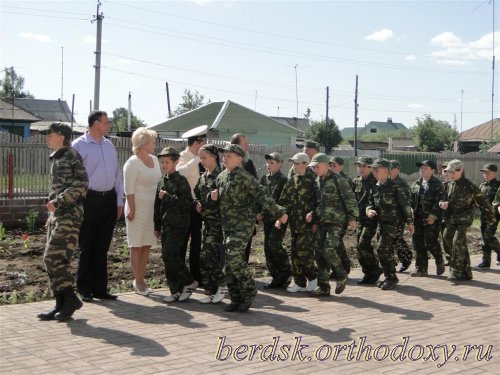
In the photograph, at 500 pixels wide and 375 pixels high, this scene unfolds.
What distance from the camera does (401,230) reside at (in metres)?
10.1

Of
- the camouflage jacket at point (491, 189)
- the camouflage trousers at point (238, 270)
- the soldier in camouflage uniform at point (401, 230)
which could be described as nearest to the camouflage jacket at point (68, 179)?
the camouflage trousers at point (238, 270)

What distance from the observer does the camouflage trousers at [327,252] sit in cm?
858

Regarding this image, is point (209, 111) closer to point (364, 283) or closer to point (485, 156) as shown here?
point (485, 156)

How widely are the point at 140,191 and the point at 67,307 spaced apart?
190cm

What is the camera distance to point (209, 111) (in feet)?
108

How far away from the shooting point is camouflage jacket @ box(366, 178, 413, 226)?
948cm

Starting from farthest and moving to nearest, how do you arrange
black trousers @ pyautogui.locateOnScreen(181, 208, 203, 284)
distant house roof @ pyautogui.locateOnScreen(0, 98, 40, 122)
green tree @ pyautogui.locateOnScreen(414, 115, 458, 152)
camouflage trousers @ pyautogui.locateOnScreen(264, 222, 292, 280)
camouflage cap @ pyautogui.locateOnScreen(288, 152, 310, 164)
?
green tree @ pyautogui.locateOnScreen(414, 115, 458, 152), distant house roof @ pyautogui.locateOnScreen(0, 98, 40, 122), camouflage trousers @ pyautogui.locateOnScreen(264, 222, 292, 280), camouflage cap @ pyautogui.locateOnScreen(288, 152, 310, 164), black trousers @ pyautogui.locateOnScreen(181, 208, 203, 284)

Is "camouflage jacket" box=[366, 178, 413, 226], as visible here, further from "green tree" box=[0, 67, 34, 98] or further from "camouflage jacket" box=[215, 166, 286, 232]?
"green tree" box=[0, 67, 34, 98]

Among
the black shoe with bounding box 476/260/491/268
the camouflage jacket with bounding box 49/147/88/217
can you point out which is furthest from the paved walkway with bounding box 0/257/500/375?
the black shoe with bounding box 476/260/491/268

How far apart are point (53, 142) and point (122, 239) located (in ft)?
21.1

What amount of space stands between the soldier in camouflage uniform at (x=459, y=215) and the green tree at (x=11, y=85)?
61.4 meters

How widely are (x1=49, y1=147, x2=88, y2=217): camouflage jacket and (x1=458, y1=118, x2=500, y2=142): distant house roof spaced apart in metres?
60.8

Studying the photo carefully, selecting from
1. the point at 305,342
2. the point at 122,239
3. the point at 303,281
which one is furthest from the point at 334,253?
the point at 122,239

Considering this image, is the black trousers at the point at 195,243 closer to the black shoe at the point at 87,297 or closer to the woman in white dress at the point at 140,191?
the woman in white dress at the point at 140,191
